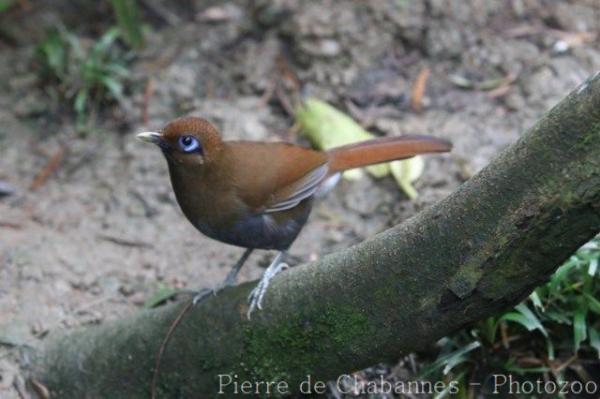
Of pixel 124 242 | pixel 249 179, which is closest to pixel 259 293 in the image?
pixel 249 179

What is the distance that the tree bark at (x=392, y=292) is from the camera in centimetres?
223

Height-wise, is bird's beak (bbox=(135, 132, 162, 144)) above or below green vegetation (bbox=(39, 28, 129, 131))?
above

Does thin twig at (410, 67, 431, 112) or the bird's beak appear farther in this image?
thin twig at (410, 67, 431, 112)

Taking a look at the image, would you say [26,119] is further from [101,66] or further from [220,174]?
[220,174]

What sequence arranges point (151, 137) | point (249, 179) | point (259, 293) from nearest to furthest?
point (259, 293) → point (151, 137) → point (249, 179)

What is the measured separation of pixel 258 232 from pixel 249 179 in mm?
226

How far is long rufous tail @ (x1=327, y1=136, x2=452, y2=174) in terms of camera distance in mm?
3537

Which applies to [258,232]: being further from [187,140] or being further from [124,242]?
[124,242]

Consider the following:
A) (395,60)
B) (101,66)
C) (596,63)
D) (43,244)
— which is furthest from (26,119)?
(596,63)

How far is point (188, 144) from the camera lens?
3.26 metres

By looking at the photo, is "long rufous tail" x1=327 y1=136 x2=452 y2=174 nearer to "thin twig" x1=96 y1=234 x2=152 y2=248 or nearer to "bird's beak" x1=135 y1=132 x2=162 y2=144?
"bird's beak" x1=135 y1=132 x2=162 y2=144

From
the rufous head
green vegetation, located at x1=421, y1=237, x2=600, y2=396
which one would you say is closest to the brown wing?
the rufous head

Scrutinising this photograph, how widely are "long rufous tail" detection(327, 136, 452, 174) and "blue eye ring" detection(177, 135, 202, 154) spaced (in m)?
0.72

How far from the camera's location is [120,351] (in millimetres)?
3416
